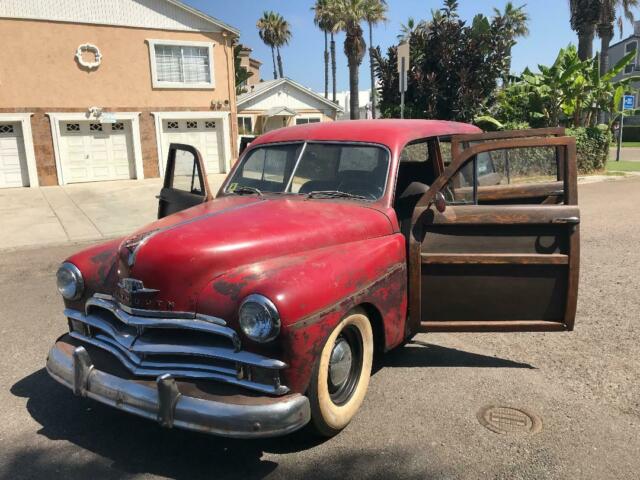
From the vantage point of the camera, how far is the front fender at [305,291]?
2.63 meters

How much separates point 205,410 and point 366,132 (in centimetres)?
253

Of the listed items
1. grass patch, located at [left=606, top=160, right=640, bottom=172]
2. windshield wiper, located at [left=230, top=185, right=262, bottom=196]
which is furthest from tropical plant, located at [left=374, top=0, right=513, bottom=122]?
windshield wiper, located at [left=230, top=185, right=262, bottom=196]

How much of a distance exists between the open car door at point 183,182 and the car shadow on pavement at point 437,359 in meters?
2.08

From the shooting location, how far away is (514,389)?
12.1 feet

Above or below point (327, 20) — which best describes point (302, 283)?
below

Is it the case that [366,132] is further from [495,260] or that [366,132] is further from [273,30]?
[273,30]

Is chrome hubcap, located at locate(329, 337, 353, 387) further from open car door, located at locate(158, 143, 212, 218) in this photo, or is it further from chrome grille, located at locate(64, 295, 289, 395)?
open car door, located at locate(158, 143, 212, 218)

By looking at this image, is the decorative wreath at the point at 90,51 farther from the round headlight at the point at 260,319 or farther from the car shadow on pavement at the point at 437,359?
the round headlight at the point at 260,319

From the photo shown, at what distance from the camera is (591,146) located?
56.7 feet

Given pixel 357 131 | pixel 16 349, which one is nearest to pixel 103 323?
pixel 16 349

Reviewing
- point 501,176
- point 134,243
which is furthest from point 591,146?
point 134,243

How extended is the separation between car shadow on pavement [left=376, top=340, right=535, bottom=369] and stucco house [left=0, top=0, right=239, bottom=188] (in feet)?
52.5

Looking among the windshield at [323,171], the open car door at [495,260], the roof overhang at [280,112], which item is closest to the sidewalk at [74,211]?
the windshield at [323,171]

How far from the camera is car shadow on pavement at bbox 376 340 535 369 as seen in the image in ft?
13.4
